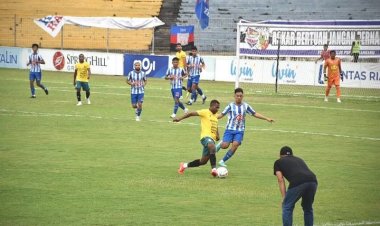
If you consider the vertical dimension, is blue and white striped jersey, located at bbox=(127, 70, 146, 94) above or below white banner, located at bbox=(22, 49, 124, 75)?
below

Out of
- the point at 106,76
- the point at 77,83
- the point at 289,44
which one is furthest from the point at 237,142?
the point at 106,76

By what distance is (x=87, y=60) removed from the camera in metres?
54.6

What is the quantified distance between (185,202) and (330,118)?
55.2ft

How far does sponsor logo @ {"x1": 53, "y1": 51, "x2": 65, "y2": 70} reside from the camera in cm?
5528

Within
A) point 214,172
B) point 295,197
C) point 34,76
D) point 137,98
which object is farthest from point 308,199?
point 34,76

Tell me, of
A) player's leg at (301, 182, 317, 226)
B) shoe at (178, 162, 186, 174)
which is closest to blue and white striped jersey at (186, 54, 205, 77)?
shoe at (178, 162, 186, 174)

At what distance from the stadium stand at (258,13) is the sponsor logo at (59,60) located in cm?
936

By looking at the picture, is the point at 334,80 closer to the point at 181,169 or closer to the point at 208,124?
the point at 181,169

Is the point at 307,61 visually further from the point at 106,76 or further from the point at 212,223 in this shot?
the point at 212,223

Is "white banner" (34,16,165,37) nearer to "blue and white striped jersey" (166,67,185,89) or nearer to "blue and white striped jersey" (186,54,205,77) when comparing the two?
"blue and white striped jersey" (186,54,205,77)

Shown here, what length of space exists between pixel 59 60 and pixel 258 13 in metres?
14.0

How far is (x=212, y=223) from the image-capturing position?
14008 mm

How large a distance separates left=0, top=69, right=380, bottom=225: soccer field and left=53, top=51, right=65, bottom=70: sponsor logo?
18777 mm

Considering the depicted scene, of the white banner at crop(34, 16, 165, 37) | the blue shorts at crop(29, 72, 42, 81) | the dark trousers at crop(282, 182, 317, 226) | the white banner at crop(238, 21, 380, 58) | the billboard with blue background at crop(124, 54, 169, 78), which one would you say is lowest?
the dark trousers at crop(282, 182, 317, 226)
